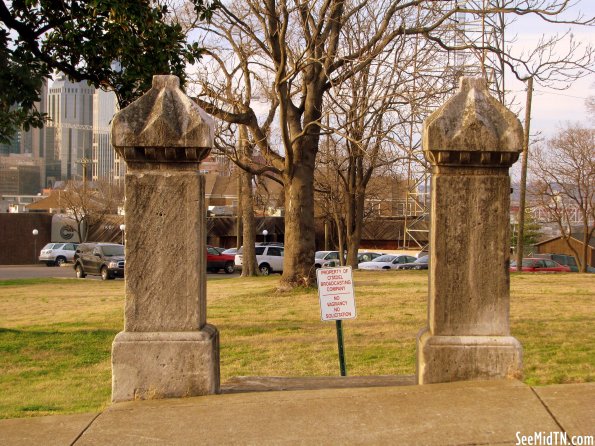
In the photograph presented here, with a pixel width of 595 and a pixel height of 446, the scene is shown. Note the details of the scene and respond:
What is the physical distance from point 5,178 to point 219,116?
17240cm

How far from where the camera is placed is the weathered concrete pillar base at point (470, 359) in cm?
590

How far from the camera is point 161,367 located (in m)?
5.86

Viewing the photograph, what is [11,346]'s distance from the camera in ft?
39.5

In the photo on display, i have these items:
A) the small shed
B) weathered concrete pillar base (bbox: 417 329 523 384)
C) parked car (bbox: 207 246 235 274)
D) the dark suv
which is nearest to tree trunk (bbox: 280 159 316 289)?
weathered concrete pillar base (bbox: 417 329 523 384)

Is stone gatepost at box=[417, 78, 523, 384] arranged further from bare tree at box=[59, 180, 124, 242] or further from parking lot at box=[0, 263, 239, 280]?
bare tree at box=[59, 180, 124, 242]

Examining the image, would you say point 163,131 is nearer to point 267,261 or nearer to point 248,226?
point 248,226

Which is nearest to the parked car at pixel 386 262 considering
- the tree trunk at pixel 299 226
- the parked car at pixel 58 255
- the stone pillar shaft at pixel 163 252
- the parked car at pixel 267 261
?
the parked car at pixel 267 261

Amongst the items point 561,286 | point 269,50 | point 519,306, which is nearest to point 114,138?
point 519,306

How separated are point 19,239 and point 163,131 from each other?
181 ft

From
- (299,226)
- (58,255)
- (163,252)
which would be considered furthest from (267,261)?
(163,252)

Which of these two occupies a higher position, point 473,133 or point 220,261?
point 473,133

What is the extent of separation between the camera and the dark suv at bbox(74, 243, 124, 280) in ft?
100.0

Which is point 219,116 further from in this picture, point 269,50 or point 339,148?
point 339,148

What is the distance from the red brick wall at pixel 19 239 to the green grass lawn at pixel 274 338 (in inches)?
1516
